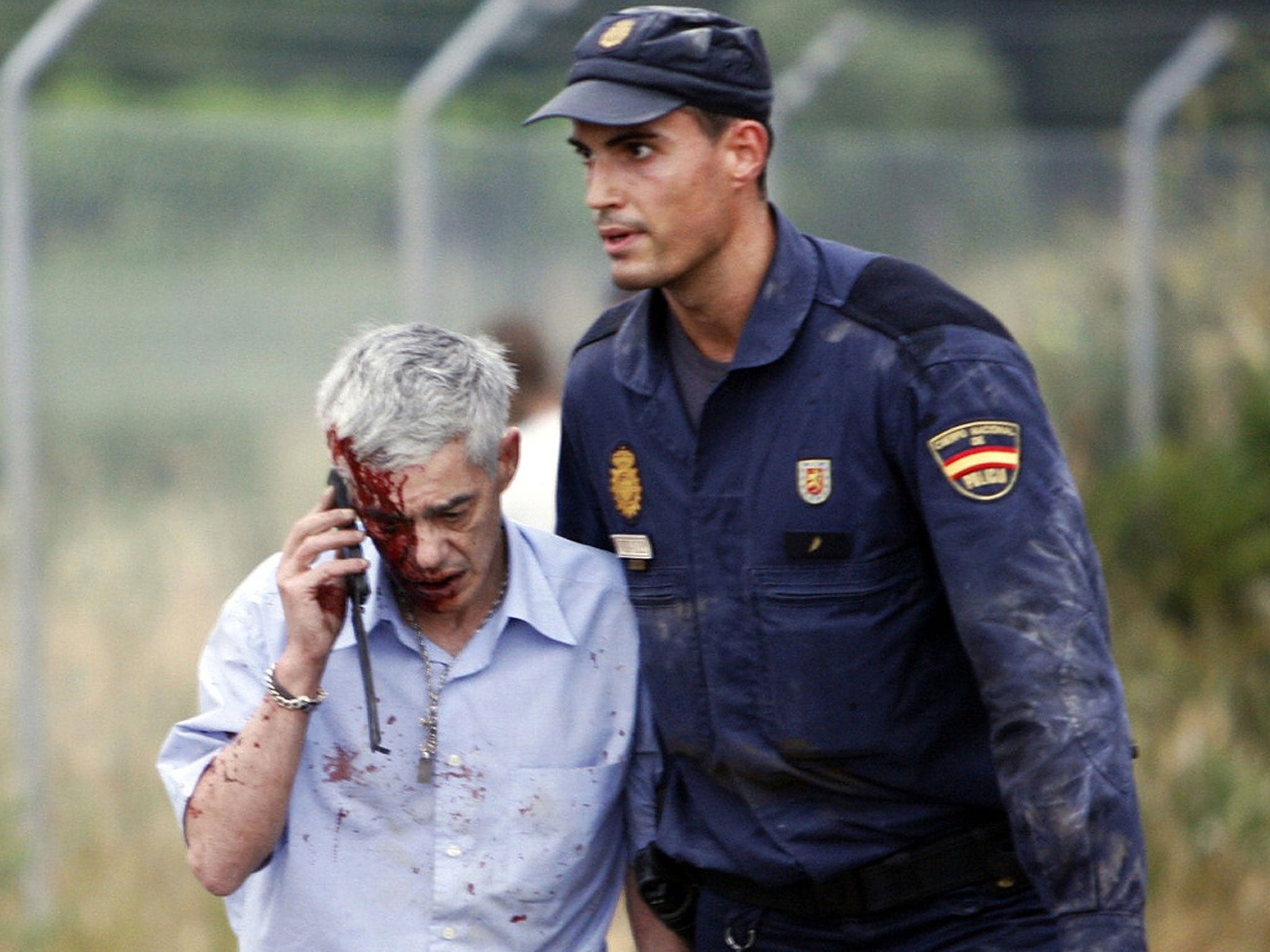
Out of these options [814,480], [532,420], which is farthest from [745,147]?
[532,420]

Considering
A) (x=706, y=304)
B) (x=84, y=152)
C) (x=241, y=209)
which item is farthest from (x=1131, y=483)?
(x=706, y=304)

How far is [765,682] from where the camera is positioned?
3.03m

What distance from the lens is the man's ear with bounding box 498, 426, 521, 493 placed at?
10.5 feet

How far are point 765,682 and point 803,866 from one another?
0.95 ft

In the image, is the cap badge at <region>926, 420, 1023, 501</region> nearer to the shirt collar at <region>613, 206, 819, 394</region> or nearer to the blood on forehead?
the shirt collar at <region>613, 206, 819, 394</region>

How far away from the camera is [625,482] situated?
3250mm

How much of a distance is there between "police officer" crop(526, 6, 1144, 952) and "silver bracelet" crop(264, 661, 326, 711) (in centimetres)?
57

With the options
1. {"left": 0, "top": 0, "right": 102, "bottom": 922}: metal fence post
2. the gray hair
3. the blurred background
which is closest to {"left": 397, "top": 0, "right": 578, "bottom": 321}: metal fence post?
the blurred background

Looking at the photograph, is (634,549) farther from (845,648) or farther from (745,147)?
(745,147)

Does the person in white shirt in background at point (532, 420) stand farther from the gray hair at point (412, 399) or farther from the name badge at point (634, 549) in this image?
the gray hair at point (412, 399)

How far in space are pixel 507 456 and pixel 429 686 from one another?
0.39m

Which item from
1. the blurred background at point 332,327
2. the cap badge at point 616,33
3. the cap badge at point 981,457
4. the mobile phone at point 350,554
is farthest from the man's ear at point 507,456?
the blurred background at point 332,327

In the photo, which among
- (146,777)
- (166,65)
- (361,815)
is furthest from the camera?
(166,65)

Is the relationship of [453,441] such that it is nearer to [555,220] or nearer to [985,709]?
[985,709]
